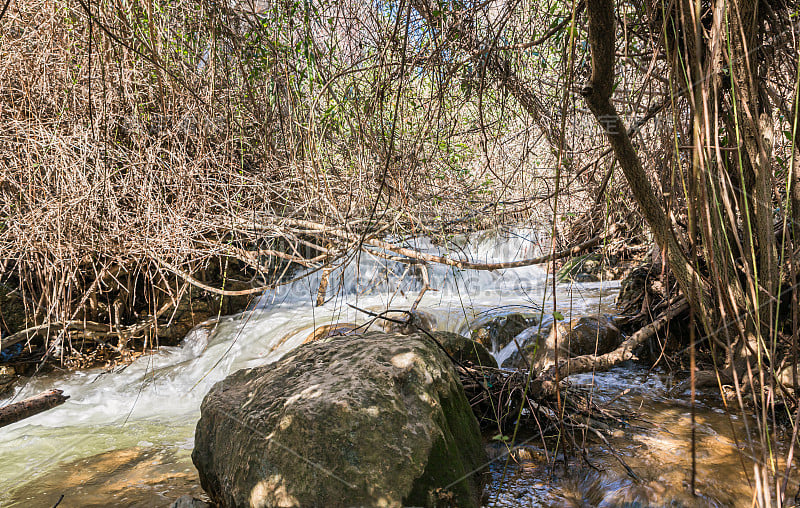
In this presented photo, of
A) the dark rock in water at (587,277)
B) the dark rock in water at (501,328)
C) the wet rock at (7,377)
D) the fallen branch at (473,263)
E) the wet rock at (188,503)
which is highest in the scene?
the fallen branch at (473,263)

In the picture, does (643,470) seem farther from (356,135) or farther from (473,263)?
(356,135)

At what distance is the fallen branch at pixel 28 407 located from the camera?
2.02 metres

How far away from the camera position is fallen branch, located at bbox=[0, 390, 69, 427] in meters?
2.02

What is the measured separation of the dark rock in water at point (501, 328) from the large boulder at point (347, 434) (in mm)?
2737

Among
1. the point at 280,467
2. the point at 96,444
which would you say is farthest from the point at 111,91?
the point at 280,467

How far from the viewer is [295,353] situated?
112 inches

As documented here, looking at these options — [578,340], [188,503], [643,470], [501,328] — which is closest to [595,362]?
[643,470]

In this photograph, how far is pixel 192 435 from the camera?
4027 millimetres

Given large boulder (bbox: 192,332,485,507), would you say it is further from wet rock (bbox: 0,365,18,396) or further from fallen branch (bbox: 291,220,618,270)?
wet rock (bbox: 0,365,18,396)

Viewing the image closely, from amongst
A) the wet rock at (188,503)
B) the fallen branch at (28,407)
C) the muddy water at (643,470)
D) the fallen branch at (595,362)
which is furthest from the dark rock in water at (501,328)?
the fallen branch at (28,407)

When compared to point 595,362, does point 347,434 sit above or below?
below

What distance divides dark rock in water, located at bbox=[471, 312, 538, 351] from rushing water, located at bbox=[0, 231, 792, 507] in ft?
0.68

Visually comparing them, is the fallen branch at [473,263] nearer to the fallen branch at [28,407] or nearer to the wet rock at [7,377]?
the fallen branch at [28,407]

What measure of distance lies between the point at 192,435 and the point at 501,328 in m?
3.18
